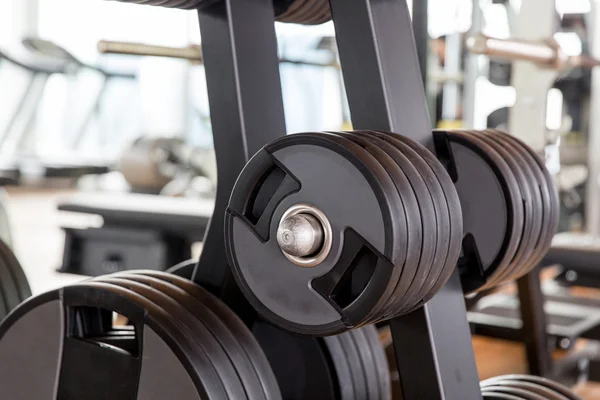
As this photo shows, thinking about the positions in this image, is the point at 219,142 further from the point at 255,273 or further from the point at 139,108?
the point at 139,108

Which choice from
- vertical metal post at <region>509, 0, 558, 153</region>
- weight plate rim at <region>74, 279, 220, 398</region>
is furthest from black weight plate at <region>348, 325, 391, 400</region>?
vertical metal post at <region>509, 0, 558, 153</region>

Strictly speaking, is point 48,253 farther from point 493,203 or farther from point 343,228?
point 343,228

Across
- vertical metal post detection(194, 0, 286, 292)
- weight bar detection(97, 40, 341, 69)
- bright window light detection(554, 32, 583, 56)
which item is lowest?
vertical metal post detection(194, 0, 286, 292)

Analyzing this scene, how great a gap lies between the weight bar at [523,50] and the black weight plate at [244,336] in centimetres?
71

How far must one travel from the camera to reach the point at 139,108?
7414 millimetres

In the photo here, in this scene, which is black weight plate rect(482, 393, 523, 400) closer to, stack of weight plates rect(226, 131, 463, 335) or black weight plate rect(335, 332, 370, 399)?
black weight plate rect(335, 332, 370, 399)

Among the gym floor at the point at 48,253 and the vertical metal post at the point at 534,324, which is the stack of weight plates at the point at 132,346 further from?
the vertical metal post at the point at 534,324

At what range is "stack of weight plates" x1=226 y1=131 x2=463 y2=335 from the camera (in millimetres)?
672

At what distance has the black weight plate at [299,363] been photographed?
943mm

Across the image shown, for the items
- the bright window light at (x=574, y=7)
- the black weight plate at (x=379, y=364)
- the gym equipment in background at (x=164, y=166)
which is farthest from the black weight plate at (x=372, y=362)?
the bright window light at (x=574, y=7)

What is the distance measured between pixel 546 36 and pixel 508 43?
2.71 feet

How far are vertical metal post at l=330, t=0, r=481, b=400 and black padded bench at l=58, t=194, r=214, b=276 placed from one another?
52.2 inches

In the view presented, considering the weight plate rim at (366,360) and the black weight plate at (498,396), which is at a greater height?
the weight plate rim at (366,360)

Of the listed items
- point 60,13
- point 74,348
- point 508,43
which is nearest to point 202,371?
point 74,348
